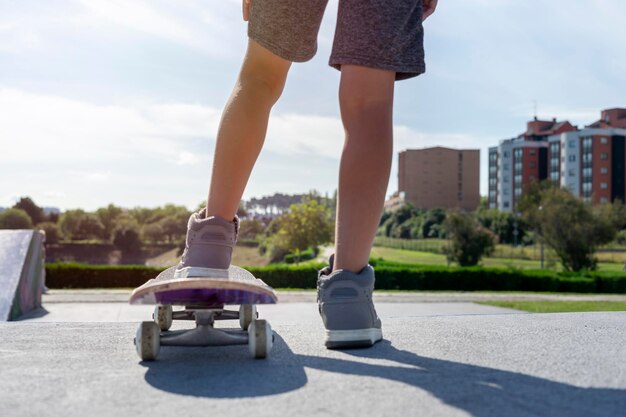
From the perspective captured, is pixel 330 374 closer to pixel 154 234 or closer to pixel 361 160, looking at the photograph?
pixel 361 160

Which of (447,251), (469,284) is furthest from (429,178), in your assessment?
(469,284)

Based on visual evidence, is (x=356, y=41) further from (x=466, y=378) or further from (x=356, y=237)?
(x=466, y=378)

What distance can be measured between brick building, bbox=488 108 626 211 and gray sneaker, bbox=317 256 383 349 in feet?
203

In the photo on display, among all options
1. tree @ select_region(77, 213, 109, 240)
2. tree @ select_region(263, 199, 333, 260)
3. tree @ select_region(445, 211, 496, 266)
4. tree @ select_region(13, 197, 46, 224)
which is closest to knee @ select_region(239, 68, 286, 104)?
tree @ select_region(263, 199, 333, 260)

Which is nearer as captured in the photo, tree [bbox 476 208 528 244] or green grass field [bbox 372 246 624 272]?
green grass field [bbox 372 246 624 272]

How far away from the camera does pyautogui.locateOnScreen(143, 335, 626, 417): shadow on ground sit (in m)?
0.95

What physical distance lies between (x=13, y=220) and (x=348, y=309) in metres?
62.3

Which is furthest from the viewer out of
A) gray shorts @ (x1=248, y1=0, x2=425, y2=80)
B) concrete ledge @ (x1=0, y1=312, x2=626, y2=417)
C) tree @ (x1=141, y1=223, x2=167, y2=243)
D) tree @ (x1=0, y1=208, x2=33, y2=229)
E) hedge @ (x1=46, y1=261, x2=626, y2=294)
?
tree @ (x1=141, y1=223, x2=167, y2=243)

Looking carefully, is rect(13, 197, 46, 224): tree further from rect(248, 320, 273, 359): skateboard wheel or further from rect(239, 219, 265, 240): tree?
rect(248, 320, 273, 359): skateboard wheel

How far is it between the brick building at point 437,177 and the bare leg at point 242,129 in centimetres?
10854

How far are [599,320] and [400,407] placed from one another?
127 cm

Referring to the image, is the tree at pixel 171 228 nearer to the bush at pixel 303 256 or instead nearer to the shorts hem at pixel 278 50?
the bush at pixel 303 256

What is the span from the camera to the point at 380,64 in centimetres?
152

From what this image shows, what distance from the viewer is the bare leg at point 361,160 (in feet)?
4.98
